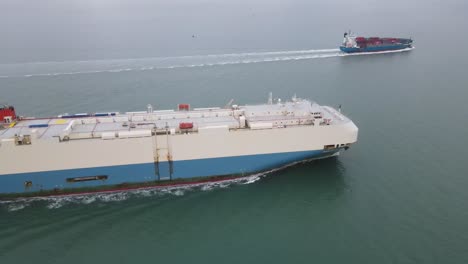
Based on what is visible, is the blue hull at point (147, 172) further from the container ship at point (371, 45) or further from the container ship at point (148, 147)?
the container ship at point (371, 45)

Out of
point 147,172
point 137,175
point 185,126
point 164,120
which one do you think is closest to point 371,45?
point 164,120

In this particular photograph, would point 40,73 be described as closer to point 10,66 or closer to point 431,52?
point 10,66

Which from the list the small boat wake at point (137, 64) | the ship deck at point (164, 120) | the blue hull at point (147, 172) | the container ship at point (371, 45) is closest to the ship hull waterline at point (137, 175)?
the blue hull at point (147, 172)

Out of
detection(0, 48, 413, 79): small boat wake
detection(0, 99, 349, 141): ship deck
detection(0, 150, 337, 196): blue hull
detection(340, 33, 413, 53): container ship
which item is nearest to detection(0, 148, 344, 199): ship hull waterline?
detection(0, 150, 337, 196): blue hull

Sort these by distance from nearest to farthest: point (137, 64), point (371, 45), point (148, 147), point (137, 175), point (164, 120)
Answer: point (148, 147)
point (137, 175)
point (164, 120)
point (137, 64)
point (371, 45)

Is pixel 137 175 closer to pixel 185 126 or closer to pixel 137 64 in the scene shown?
pixel 185 126

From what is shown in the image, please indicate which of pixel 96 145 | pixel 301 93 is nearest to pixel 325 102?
pixel 301 93

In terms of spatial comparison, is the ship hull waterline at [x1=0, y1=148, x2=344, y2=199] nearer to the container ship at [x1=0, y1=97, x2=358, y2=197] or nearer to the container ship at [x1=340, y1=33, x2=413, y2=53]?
the container ship at [x1=0, y1=97, x2=358, y2=197]
